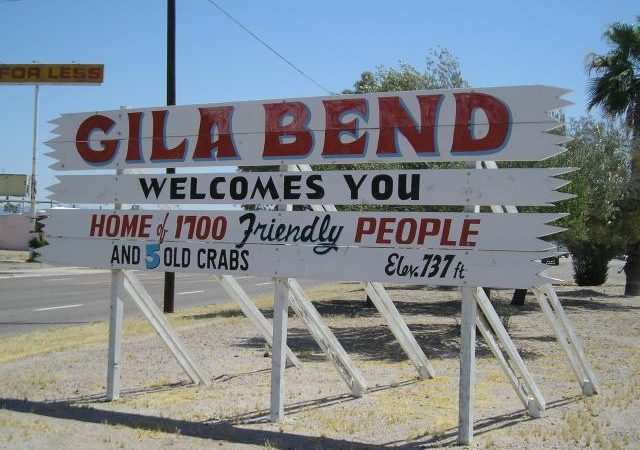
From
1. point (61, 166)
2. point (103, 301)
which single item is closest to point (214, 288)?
point (103, 301)

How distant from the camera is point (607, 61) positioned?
23.6 m

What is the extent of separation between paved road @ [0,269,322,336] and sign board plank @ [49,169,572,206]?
6.94 m

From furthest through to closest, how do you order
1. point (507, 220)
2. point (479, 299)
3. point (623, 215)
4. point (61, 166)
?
point (623, 215) → point (61, 166) → point (479, 299) → point (507, 220)

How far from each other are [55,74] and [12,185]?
12.3 m

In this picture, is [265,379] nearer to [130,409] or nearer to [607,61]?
[130,409]

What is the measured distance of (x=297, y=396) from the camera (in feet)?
27.3

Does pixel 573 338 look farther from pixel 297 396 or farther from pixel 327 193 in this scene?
pixel 327 193

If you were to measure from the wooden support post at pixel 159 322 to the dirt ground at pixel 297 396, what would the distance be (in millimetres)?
280

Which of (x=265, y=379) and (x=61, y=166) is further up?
(x=61, y=166)

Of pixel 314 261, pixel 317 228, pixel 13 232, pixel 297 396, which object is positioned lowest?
Result: pixel 13 232

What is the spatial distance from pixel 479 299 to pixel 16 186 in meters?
46.0

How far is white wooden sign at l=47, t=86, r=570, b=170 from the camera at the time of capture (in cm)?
639

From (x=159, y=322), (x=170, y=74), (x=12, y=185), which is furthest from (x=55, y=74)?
(x=159, y=322)

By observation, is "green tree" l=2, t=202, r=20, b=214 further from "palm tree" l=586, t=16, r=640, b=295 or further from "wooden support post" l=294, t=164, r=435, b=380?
"wooden support post" l=294, t=164, r=435, b=380
